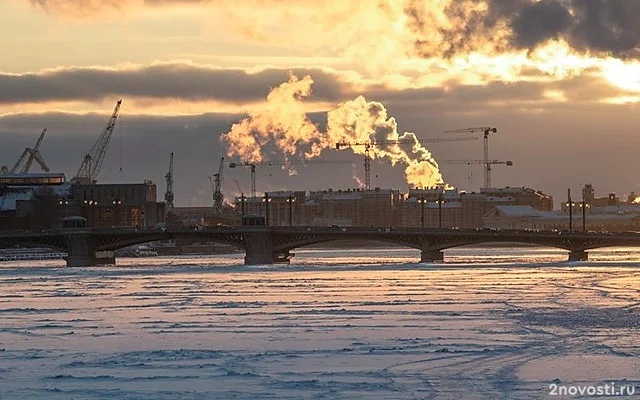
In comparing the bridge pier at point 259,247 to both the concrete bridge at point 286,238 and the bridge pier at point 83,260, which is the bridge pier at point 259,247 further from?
the bridge pier at point 83,260

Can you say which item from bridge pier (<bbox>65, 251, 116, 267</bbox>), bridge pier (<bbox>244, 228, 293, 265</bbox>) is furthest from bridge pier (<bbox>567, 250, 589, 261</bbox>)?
bridge pier (<bbox>65, 251, 116, 267</bbox>)

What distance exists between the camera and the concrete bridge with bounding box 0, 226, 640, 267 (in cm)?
14488

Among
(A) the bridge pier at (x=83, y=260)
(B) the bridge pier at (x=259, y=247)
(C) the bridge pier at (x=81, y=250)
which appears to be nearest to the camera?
(B) the bridge pier at (x=259, y=247)

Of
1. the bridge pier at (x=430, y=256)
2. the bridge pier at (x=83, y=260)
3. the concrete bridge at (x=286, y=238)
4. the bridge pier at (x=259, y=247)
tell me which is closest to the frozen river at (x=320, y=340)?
the concrete bridge at (x=286, y=238)

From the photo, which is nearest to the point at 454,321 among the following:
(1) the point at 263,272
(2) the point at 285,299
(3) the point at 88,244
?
(2) the point at 285,299

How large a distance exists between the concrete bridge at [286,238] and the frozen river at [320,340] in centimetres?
4343

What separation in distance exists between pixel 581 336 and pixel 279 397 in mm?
18525

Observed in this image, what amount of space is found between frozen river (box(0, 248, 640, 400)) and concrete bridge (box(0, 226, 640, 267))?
4343cm

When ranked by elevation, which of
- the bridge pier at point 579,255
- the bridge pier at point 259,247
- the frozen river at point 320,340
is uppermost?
the bridge pier at point 259,247

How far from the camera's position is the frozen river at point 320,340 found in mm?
43531

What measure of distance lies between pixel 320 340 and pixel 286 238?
9482cm

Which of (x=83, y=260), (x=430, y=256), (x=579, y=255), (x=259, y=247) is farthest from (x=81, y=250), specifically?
(x=579, y=255)

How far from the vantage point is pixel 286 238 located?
151 meters

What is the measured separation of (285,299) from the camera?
83125mm
